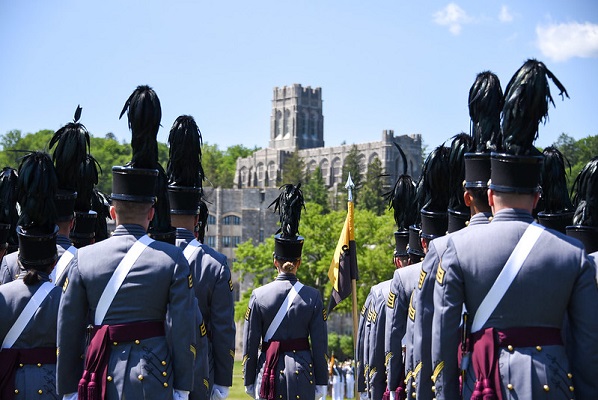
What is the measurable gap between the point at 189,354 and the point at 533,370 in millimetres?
2329

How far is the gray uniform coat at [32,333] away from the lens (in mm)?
7844

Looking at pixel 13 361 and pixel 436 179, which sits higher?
pixel 436 179

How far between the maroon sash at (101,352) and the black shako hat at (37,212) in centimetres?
120

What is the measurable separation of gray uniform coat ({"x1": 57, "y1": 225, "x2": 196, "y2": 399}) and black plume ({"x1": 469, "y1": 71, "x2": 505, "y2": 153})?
2185 mm

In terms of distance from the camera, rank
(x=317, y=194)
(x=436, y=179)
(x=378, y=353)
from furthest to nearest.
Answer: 1. (x=317, y=194)
2. (x=378, y=353)
3. (x=436, y=179)

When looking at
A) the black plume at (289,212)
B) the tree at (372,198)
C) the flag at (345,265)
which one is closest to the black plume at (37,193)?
the black plume at (289,212)

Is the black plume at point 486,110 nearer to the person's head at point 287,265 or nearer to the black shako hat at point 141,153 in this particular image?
the black shako hat at point 141,153

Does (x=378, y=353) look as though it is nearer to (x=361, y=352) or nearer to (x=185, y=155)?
(x=185, y=155)

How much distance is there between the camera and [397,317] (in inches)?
400

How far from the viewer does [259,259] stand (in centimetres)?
7006

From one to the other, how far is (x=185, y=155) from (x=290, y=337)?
9.23ft

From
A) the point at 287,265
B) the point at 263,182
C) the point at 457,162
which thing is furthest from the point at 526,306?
the point at 263,182

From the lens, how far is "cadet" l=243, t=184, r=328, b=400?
12.0m

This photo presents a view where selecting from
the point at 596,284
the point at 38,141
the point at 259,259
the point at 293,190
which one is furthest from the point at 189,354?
the point at 38,141
